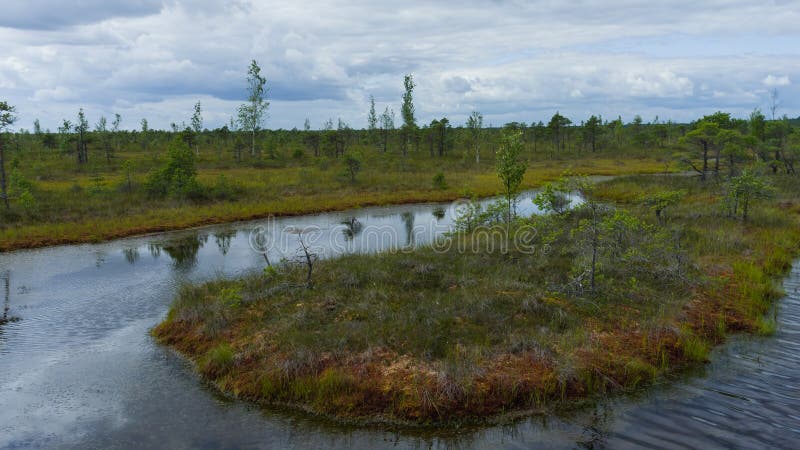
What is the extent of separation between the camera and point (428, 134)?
270 ft

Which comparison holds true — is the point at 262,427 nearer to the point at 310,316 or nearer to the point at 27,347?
the point at 310,316

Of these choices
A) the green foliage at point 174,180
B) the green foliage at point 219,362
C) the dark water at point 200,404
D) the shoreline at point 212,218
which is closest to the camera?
the dark water at point 200,404

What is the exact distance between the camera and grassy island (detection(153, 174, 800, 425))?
11.4m

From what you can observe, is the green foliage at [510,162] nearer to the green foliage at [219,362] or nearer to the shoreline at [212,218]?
the shoreline at [212,218]

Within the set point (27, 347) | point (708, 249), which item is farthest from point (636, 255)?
point (27, 347)

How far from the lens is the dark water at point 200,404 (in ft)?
33.2

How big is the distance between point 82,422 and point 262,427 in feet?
13.3

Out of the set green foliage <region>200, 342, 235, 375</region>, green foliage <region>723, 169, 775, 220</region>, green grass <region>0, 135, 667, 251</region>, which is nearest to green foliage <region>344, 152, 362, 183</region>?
green grass <region>0, 135, 667, 251</region>

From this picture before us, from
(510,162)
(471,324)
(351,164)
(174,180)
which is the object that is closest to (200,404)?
(471,324)

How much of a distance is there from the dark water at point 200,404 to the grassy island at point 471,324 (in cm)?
56

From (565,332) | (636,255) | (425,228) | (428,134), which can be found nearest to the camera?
(565,332)

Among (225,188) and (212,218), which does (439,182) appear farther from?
(212,218)

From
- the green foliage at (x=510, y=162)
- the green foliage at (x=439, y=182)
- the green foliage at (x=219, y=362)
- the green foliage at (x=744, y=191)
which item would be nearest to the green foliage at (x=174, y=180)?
the green foliage at (x=439, y=182)

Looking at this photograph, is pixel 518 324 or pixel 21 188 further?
pixel 21 188
